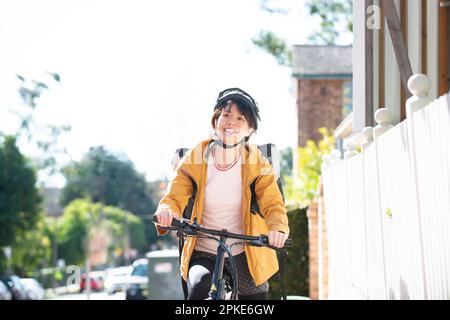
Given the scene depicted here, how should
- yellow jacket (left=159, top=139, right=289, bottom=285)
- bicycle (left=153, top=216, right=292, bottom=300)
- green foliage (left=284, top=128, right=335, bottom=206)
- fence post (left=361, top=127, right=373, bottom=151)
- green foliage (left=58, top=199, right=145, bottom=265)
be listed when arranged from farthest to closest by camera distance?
green foliage (left=58, top=199, right=145, bottom=265) → green foliage (left=284, top=128, right=335, bottom=206) → fence post (left=361, top=127, right=373, bottom=151) → yellow jacket (left=159, top=139, right=289, bottom=285) → bicycle (left=153, top=216, right=292, bottom=300)

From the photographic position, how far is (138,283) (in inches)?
1209

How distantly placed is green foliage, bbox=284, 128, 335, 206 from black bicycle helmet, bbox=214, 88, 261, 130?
548 inches

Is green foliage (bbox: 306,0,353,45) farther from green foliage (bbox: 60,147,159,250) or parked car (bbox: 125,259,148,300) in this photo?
green foliage (bbox: 60,147,159,250)

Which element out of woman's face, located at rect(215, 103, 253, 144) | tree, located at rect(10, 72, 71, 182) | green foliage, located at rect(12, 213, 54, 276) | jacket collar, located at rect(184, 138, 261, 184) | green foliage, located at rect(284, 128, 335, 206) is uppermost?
tree, located at rect(10, 72, 71, 182)

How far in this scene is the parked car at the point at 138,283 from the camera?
29022 mm

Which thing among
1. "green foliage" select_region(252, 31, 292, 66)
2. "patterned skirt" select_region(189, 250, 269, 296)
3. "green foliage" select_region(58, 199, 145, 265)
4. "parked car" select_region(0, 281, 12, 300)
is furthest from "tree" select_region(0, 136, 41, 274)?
"patterned skirt" select_region(189, 250, 269, 296)

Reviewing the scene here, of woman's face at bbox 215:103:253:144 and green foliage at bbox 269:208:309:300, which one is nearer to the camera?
woman's face at bbox 215:103:253:144

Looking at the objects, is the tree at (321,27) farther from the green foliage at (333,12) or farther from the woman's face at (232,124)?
the woman's face at (232,124)

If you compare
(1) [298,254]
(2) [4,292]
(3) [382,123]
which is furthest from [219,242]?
(2) [4,292]

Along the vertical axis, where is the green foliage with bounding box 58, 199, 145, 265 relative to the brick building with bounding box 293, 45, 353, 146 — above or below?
above

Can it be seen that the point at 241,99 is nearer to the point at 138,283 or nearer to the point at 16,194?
the point at 138,283

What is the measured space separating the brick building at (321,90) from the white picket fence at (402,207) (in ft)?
71.0

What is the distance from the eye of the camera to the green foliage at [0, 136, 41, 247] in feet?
211
